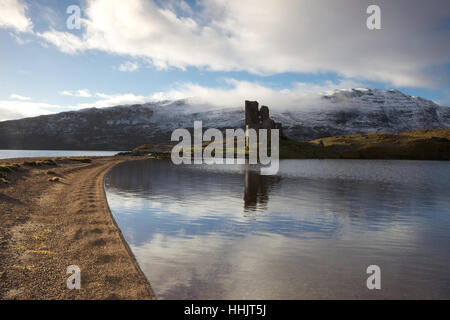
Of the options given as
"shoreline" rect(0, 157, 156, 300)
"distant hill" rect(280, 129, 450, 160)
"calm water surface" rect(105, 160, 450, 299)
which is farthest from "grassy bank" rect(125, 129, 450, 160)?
"shoreline" rect(0, 157, 156, 300)

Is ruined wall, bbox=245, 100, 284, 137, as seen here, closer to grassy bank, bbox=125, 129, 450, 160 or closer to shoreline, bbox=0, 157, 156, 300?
grassy bank, bbox=125, 129, 450, 160

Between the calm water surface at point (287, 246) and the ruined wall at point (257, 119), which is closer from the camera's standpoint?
the calm water surface at point (287, 246)

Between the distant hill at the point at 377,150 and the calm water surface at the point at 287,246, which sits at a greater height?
the distant hill at the point at 377,150

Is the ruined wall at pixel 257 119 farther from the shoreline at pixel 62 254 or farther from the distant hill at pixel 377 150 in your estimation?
the shoreline at pixel 62 254

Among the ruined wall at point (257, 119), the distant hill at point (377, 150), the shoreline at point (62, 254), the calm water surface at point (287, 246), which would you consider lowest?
the calm water surface at point (287, 246)

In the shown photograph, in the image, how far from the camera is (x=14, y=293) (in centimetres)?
914

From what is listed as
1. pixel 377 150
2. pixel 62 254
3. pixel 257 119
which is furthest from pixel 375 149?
pixel 62 254

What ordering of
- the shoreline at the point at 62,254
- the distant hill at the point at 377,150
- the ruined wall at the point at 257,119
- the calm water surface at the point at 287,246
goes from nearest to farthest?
the shoreline at the point at 62,254 → the calm water surface at the point at 287,246 → the distant hill at the point at 377,150 → the ruined wall at the point at 257,119

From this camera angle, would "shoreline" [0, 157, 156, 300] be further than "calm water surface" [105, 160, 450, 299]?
No

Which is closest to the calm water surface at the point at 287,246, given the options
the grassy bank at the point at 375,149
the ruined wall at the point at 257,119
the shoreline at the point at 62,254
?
the shoreline at the point at 62,254
